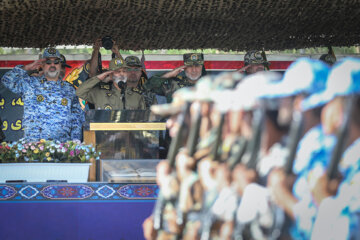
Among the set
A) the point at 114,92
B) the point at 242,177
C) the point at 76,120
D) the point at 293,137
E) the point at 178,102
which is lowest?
the point at 242,177

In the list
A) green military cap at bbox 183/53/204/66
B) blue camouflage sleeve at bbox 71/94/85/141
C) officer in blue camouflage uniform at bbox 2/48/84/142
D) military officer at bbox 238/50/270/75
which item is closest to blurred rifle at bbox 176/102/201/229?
officer in blue camouflage uniform at bbox 2/48/84/142

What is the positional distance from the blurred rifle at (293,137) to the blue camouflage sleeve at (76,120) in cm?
369

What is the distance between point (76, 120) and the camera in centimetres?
489

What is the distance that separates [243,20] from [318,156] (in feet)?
10.9

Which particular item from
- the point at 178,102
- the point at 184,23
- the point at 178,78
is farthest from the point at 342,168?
the point at 178,78

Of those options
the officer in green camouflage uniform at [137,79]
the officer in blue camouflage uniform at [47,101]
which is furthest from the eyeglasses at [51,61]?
the officer in green camouflage uniform at [137,79]

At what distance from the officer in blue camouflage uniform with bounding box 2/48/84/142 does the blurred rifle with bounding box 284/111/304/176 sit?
11.7 feet

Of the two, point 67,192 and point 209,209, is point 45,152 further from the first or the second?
point 209,209

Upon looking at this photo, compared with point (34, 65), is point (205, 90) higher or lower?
lower

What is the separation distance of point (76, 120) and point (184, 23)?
4.36 feet

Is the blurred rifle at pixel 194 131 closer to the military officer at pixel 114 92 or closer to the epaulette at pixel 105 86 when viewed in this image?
the military officer at pixel 114 92

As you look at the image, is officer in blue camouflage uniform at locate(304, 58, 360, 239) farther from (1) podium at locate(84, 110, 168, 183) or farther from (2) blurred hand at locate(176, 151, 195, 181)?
(1) podium at locate(84, 110, 168, 183)

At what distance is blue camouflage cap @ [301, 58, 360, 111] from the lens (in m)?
1.29

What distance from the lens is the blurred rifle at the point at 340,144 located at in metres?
1.28
